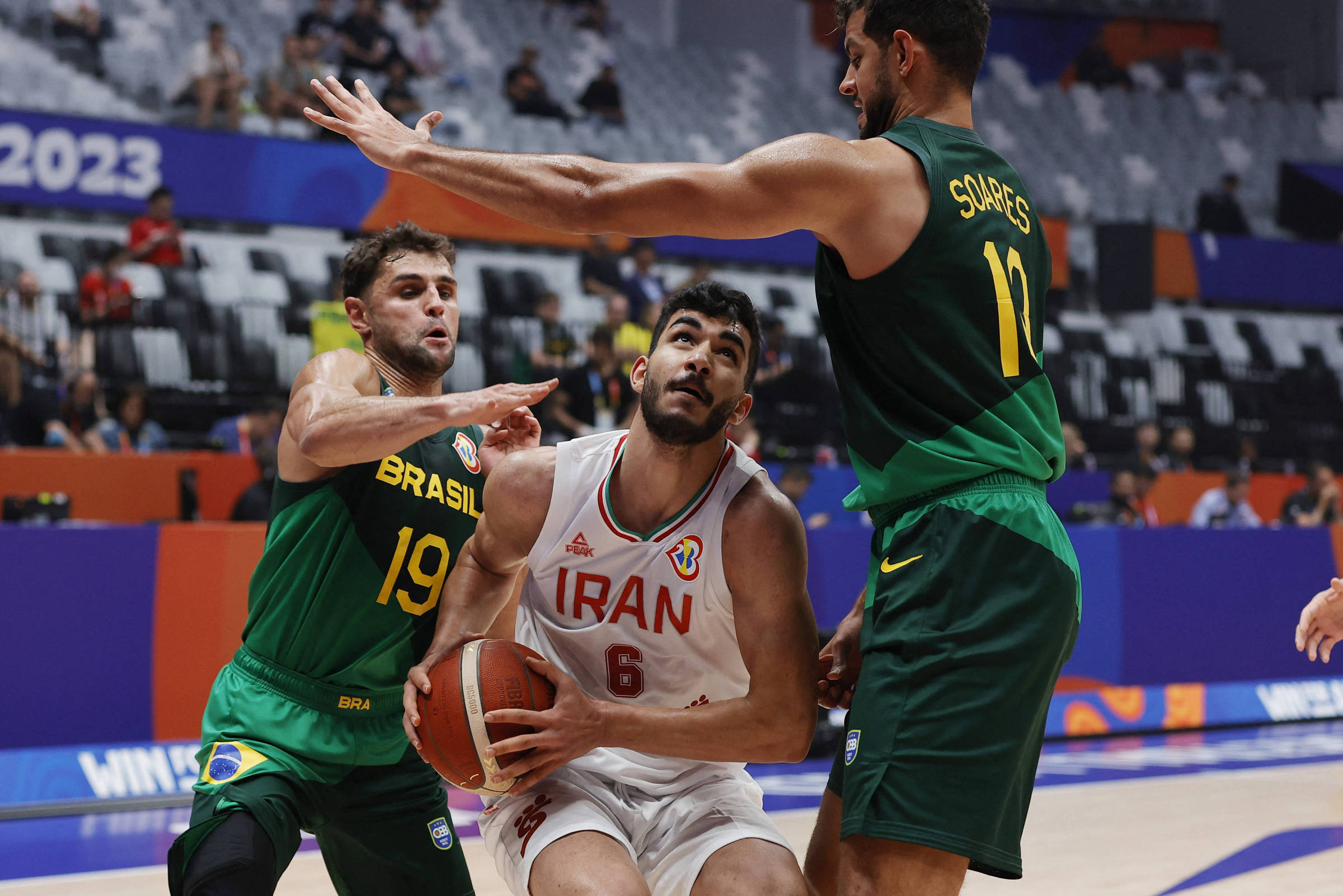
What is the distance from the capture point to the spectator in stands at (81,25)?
13.6 m

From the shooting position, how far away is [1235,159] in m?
22.3

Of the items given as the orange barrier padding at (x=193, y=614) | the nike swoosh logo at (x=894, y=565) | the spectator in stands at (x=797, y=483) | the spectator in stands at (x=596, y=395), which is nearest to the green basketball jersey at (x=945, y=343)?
the nike swoosh logo at (x=894, y=565)

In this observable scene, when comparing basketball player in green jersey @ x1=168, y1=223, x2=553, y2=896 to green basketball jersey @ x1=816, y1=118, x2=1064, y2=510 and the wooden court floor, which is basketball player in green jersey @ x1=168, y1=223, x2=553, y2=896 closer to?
green basketball jersey @ x1=816, y1=118, x2=1064, y2=510

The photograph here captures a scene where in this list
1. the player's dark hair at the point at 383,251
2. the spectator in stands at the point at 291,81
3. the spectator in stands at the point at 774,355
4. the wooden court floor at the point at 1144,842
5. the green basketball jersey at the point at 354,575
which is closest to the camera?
the green basketball jersey at the point at 354,575

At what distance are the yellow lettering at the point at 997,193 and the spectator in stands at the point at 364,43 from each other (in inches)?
479

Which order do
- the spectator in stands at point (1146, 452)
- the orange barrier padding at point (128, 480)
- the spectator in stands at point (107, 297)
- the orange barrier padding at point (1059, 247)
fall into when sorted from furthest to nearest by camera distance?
1. the orange barrier padding at point (1059, 247)
2. the spectator in stands at point (1146, 452)
3. the spectator in stands at point (107, 297)
4. the orange barrier padding at point (128, 480)

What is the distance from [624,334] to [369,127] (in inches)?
325

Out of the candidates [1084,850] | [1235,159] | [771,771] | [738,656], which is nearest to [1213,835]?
Result: [1084,850]

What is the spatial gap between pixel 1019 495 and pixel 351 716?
1930 millimetres

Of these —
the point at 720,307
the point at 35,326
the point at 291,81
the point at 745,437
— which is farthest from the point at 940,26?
the point at 291,81

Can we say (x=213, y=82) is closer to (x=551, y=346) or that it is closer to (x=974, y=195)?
(x=551, y=346)

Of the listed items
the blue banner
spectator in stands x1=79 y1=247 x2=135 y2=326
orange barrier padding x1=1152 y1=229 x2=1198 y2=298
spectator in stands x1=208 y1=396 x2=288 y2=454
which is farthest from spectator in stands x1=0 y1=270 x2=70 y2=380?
orange barrier padding x1=1152 y1=229 x2=1198 y2=298

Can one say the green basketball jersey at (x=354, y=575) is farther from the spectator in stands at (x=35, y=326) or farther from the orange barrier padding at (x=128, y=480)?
the spectator in stands at (x=35, y=326)

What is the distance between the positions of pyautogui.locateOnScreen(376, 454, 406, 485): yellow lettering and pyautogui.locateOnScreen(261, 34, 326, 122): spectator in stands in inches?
415
